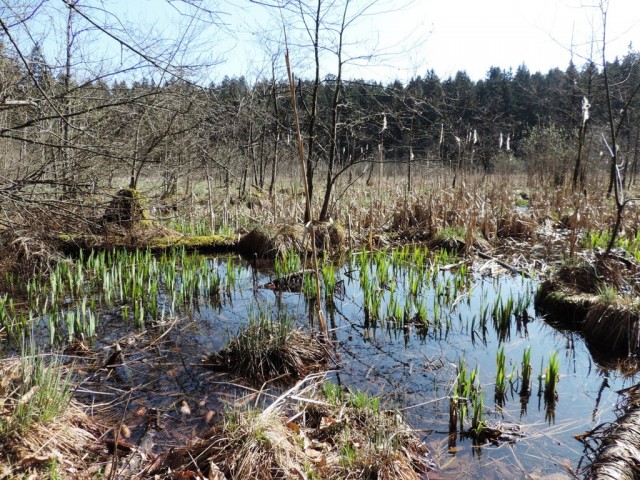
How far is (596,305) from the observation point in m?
4.88

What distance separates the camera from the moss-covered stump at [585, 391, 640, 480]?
2408mm

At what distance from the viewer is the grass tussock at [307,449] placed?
2.46 metres

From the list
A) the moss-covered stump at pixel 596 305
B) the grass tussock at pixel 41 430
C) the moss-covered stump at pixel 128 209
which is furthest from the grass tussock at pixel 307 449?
the moss-covered stump at pixel 128 209

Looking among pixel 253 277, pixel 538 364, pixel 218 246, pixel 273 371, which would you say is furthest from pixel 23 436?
pixel 218 246

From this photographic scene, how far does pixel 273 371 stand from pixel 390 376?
39.1 inches

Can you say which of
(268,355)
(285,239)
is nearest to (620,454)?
(268,355)

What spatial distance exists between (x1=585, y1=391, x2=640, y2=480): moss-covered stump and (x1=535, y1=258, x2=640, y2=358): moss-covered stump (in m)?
1.84

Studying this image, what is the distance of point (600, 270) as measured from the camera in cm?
556

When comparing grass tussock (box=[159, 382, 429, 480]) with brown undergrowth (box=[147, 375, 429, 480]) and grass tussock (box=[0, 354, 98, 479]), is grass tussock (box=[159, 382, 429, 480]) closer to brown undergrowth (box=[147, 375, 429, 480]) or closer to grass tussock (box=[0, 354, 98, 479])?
brown undergrowth (box=[147, 375, 429, 480])

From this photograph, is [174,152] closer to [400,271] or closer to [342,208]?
[342,208]

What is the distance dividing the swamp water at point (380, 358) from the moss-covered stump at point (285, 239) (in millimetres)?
1424

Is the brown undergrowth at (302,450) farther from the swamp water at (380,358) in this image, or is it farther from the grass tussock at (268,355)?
the grass tussock at (268,355)

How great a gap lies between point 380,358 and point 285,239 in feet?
15.0

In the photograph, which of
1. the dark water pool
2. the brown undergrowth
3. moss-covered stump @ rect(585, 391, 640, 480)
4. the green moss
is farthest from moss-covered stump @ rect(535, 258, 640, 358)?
the green moss
